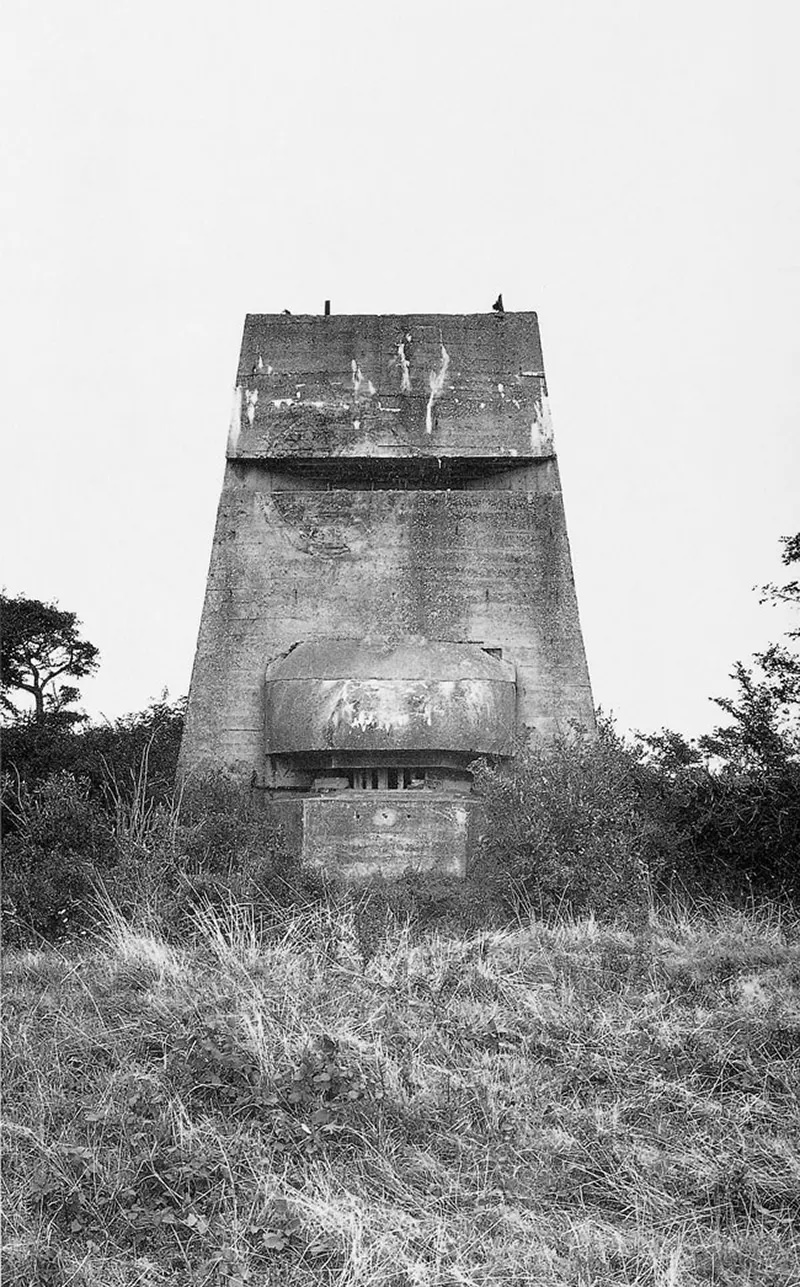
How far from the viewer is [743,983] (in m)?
7.99

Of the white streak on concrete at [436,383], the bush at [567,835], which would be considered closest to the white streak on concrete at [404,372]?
the white streak on concrete at [436,383]

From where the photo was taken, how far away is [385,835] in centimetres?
1104

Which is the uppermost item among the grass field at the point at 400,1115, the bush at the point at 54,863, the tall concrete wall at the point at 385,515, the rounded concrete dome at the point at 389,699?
the tall concrete wall at the point at 385,515

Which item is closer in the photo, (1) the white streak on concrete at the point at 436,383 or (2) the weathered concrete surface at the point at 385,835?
(2) the weathered concrete surface at the point at 385,835

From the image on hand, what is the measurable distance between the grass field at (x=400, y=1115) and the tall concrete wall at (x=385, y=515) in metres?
3.99

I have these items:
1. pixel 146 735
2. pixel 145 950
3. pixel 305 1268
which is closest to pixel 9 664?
pixel 146 735

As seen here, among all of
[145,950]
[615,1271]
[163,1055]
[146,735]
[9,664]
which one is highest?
[9,664]

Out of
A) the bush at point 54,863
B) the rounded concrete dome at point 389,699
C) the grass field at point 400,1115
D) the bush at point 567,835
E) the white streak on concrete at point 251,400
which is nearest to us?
the grass field at point 400,1115

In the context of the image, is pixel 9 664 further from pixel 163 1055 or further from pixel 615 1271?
pixel 615 1271

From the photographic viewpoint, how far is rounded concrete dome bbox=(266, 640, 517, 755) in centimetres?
1133

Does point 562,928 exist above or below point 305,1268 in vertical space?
above

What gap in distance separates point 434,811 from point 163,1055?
14.4ft

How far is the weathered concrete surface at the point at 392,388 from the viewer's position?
12.6 m

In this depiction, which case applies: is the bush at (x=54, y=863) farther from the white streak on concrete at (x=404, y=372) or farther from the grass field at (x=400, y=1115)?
the white streak on concrete at (x=404, y=372)
